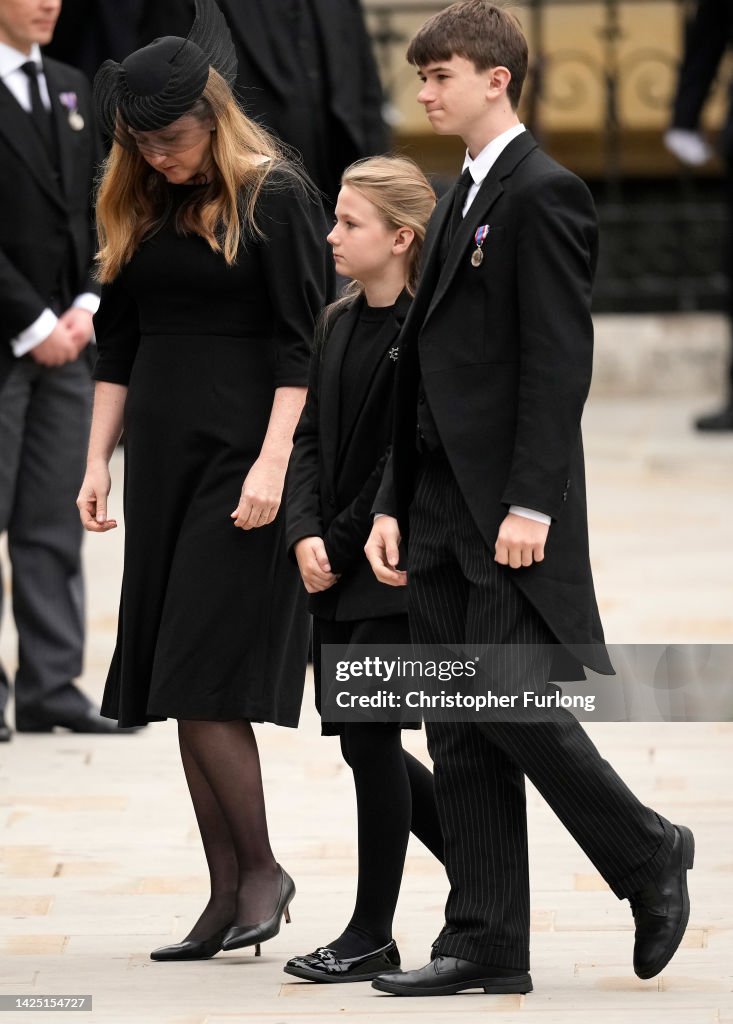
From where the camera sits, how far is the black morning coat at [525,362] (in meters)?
3.20

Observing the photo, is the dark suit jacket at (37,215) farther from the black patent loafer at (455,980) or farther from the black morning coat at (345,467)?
the black patent loafer at (455,980)

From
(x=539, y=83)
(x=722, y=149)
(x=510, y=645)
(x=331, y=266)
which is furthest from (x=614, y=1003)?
(x=539, y=83)

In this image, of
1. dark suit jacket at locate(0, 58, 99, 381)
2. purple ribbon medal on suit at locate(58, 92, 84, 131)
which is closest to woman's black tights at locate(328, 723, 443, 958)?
dark suit jacket at locate(0, 58, 99, 381)

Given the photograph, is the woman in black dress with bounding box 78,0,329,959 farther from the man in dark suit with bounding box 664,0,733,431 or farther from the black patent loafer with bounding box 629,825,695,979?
the man in dark suit with bounding box 664,0,733,431

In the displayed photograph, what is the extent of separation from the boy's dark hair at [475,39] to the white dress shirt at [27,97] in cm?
227

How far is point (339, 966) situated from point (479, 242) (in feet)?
4.08

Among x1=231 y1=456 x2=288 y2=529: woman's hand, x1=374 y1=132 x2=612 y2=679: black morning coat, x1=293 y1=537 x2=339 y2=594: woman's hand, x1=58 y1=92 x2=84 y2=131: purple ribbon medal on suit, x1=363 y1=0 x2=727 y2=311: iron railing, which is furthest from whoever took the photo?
x1=363 y1=0 x2=727 y2=311: iron railing

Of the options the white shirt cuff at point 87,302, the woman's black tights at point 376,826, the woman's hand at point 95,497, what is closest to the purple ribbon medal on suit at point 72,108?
the white shirt cuff at point 87,302

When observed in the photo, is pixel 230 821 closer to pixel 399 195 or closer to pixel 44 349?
pixel 399 195

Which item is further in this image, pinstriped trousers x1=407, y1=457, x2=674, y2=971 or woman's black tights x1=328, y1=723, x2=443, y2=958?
woman's black tights x1=328, y1=723, x2=443, y2=958

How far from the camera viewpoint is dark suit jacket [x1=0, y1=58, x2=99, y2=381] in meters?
5.39

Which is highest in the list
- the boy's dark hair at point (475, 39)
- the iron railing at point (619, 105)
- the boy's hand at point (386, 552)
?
the boy's dark hair at point (475, 39)

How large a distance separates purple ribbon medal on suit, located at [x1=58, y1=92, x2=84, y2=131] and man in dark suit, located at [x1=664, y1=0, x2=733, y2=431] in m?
4.54

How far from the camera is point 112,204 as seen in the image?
12.3 feet
